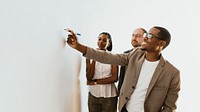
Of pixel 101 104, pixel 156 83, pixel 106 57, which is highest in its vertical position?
pixel 106 57

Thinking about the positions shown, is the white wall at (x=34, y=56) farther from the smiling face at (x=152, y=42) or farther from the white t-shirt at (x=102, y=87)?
the white t-shirt at (x=102, y=87)

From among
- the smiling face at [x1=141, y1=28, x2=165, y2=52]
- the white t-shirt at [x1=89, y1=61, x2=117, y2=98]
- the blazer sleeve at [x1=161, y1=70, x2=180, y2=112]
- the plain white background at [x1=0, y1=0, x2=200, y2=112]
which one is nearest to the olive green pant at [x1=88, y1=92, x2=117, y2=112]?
the white t-shirt at [x1=89, y1=61, x2=117, y2=98]

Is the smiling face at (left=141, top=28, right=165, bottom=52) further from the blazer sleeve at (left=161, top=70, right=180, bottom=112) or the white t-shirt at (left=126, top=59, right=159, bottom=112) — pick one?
the blazer sleeve at (left=161, top=70, right=180, bottom=112)

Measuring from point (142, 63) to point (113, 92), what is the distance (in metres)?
0.61

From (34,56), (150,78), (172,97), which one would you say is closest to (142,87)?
(150,78)

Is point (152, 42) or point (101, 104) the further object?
point (101, 104)

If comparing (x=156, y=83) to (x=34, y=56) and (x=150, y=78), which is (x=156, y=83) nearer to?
(x=150, y=78)

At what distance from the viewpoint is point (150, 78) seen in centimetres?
164

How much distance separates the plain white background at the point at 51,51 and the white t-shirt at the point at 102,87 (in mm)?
137

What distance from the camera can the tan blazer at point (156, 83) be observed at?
5.32 feet

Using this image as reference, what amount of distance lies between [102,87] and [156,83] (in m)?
0.66

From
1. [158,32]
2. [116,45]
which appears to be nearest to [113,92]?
[158,32]

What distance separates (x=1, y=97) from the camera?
A: 693mm

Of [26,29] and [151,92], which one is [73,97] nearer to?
[151,92]
